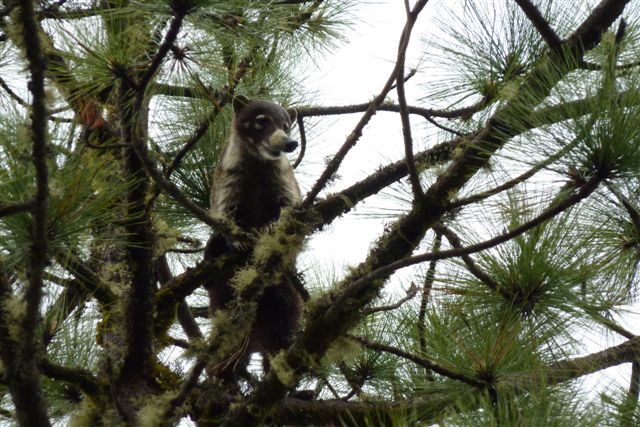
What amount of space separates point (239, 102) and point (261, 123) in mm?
167

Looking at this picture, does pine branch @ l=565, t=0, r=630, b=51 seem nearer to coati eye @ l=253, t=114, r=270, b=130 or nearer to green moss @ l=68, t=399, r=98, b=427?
green moss @ l=68, t=399, r=98, b=427

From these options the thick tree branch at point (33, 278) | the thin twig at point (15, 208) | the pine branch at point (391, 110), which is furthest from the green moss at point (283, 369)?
the pine branch at point (391, 110)

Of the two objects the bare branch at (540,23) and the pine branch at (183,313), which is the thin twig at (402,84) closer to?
the bare branch at (540,23)

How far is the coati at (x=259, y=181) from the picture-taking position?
436cm

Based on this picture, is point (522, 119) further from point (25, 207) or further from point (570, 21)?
point (25, 207)

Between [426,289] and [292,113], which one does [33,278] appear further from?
[292,113]

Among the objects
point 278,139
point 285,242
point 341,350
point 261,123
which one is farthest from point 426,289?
point 261,123

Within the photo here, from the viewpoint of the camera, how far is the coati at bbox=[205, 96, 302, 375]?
172 inches

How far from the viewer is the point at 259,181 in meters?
4.77

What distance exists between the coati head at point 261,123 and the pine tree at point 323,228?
36.8 inches

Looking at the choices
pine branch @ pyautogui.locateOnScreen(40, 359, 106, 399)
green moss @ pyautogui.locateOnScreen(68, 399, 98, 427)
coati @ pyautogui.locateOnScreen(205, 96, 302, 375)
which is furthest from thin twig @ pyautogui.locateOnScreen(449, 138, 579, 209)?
coati @ pyautogui.locateOnScreen(205, 96, 302, 375)

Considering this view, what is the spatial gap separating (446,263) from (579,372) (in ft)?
1.92

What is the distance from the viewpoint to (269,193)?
4754 mm

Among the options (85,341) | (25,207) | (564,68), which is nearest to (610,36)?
(564,68)
